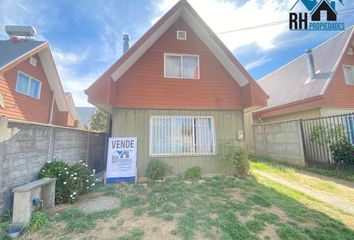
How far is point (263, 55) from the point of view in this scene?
45.8 feet

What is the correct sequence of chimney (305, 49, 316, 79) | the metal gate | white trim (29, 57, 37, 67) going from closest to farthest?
the metal gate, white trim (29, 57, 37, 67), chimney (305, 49, 316, 79)

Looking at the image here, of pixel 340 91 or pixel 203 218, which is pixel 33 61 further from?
pixel 340 91

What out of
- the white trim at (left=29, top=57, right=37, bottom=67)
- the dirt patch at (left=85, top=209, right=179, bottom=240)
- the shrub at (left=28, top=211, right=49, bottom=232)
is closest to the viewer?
the dirt patch at (left=85, top=209, right=179, bottom=240)

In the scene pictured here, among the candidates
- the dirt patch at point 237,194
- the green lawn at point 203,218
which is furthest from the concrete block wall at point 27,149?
the dirt patch at point 237,194

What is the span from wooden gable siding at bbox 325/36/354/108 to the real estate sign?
10.4 meters

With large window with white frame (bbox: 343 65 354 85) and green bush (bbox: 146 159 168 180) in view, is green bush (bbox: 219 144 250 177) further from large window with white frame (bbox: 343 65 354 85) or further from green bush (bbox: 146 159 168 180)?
large window with white frame (bbox: 343 65 354 85)

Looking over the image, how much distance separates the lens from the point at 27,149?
4281 millimetres

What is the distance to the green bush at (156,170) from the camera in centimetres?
677

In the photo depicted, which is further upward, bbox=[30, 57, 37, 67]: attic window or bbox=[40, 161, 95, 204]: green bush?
bbox=[30, 57, 37, 67]: attic window

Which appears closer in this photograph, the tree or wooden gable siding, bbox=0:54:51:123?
wooden gable siding, bbox=0:54:51:123

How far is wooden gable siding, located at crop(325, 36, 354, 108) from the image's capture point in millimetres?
9719

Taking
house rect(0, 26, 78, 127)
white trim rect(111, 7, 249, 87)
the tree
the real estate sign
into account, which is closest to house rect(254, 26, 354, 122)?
white trim rect(111, 7, 249, 87)

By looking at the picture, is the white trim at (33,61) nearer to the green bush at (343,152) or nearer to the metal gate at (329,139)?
the metal gate at (329,139)

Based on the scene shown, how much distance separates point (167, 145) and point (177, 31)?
5.08m
